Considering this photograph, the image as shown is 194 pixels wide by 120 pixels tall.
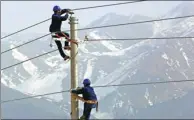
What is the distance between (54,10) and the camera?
29125 millimetres

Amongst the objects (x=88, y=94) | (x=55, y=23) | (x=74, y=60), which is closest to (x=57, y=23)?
(x=55, y=23)

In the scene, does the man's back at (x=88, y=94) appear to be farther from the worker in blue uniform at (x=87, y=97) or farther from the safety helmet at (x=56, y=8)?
the safety helmet at (x=56, y=8)

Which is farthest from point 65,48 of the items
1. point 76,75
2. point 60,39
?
point 76,75

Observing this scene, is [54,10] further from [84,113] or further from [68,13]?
[84,113]

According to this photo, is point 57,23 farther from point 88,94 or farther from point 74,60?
point 88,94

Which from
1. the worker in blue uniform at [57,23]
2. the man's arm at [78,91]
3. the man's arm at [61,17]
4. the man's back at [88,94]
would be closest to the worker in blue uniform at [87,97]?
the man's back at [88,94]

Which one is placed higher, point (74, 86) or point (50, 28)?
point (50, 28)

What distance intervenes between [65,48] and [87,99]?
2629mm

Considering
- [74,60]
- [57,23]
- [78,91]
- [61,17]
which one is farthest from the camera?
[57,23]

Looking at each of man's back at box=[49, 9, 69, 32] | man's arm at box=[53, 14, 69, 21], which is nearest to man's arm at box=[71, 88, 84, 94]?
man's arm at box=[53, 14, 69, 21]

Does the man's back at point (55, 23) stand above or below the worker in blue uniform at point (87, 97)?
above

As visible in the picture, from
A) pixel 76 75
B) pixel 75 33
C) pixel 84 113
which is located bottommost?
pixel 84 113

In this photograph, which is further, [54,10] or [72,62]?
[54,10]

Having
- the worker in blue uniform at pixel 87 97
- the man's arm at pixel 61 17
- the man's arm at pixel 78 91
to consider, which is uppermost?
the man's arm at pixel 61 17
